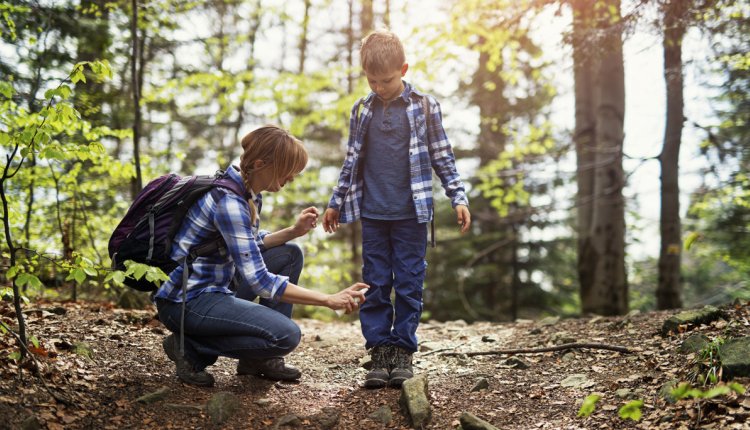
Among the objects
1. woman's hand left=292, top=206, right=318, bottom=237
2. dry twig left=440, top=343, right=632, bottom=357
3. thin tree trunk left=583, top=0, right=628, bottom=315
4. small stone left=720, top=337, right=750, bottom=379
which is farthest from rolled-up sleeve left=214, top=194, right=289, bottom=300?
thin tree trunk left=583, top=0, right=628, bottom=315

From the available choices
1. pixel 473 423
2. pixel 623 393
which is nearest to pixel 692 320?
pixel 623 393

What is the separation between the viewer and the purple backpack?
2812mm

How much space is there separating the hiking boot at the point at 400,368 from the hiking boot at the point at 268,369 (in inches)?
24.3

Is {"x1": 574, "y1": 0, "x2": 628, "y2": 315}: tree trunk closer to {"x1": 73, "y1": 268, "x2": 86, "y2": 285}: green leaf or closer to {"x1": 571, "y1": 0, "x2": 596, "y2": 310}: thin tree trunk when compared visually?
{"x1": 571, "y1": 0, "x2": 596, "y2": 310}: thin tree trunk

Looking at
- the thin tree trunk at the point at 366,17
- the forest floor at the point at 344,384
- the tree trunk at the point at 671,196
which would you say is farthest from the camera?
the thin tree trunk at the point at 366,17

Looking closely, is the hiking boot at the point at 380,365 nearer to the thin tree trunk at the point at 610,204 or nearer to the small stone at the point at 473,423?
the small stone at the point at 473,423

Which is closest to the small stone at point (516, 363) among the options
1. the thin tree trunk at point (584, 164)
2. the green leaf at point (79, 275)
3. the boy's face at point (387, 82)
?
the boy's face at point (387, 82)

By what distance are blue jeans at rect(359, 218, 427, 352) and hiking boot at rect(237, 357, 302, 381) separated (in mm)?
527

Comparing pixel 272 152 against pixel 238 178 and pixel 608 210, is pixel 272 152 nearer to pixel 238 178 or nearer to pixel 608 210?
pixel 238 178

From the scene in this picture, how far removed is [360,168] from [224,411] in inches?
67.6

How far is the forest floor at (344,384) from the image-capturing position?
8.38ft

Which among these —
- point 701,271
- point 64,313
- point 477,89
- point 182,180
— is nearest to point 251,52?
point 477,89

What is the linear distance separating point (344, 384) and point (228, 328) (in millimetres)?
970

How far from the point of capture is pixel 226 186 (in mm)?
2877
